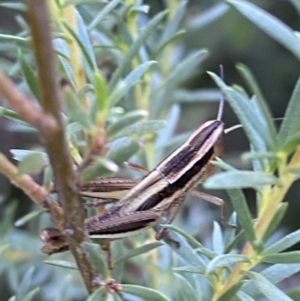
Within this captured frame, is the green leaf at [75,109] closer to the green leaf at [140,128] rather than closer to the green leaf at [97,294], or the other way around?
the green leaf at [140,128]

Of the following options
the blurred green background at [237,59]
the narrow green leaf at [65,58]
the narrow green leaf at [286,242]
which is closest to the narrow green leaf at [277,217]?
the narrow green leaf at [286,242]

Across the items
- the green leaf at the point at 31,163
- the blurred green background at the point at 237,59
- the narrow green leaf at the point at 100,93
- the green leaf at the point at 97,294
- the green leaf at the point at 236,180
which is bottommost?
the blurred green background at the point at 237,59

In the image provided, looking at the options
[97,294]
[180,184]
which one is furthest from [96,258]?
[180,184]

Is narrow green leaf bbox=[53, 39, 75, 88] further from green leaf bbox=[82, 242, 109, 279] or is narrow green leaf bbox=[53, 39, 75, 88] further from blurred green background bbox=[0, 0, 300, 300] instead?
blurred green background bbox=[0, 0, 300, 300]

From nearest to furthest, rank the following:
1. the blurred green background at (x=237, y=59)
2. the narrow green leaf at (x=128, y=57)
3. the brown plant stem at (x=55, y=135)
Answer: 1. the brown plant stem at (x=55, y=135)
2. the narrow green leaf at (x=128, y=57)
3. the blurred green background at (x=237, y=59)

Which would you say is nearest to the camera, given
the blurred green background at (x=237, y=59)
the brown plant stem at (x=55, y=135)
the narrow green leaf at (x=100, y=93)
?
the brown plant stem at (x=55, y=135)
